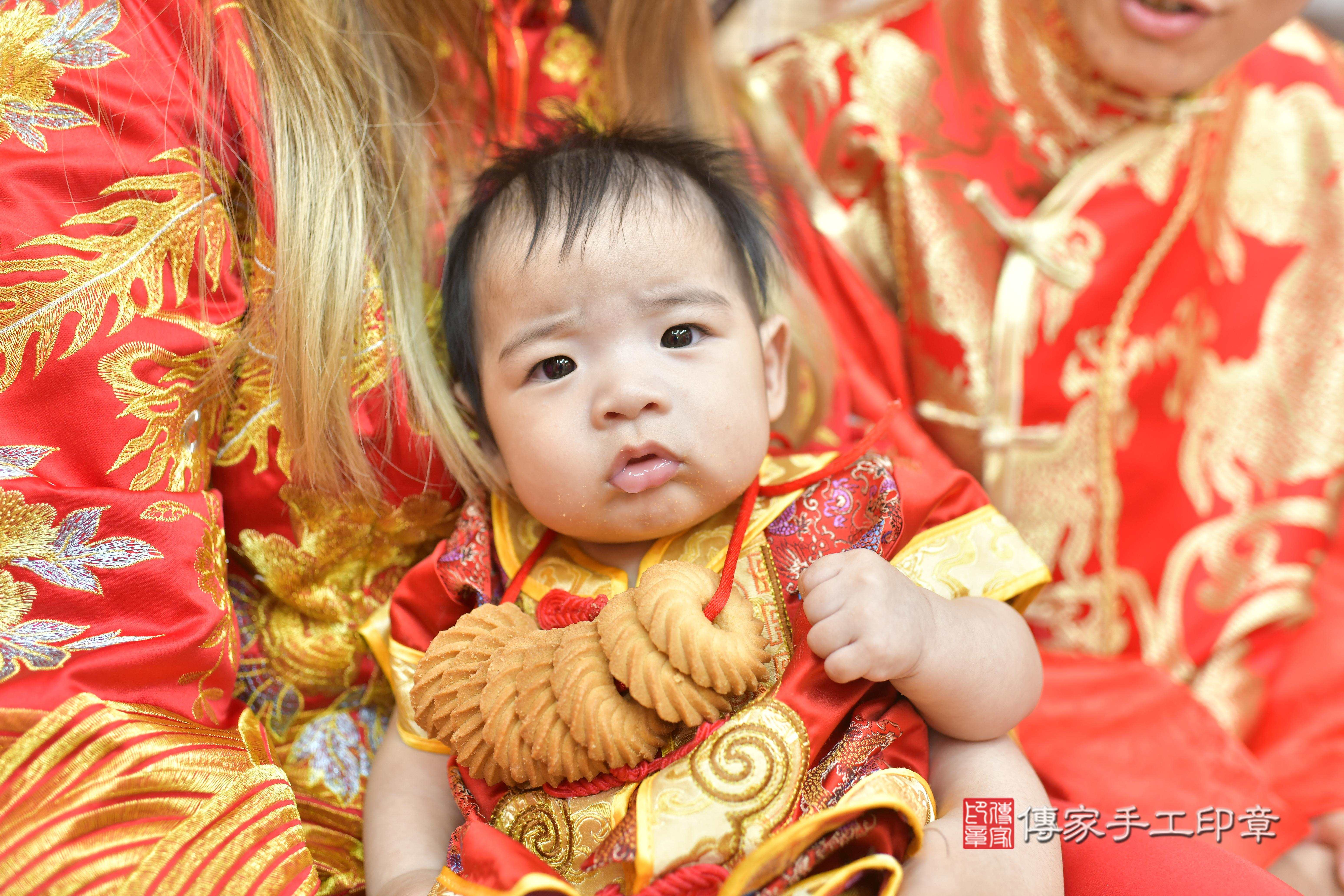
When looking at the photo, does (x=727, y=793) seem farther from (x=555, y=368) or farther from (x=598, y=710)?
(x=555, y=368)

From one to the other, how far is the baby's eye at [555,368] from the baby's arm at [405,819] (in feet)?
1.21

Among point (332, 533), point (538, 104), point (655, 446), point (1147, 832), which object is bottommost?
point (1147, 832)

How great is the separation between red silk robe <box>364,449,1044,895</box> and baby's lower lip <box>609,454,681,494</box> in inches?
4.2

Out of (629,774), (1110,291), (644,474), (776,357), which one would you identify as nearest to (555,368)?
(644,474)

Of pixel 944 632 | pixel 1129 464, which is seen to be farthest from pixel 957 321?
pixel 944 632

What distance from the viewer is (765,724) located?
75 cm

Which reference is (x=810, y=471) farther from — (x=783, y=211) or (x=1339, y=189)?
(x=1339, y=189)

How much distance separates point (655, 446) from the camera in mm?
791

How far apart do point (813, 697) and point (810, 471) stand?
0.23m

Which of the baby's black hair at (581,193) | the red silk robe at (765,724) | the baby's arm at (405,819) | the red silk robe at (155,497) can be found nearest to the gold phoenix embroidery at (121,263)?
the red silk robe at (155,497)

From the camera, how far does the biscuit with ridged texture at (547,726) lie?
71cm

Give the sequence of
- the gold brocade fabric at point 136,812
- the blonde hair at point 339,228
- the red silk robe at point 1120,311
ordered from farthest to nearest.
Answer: the red silk robe at point 1120,311, the blonde hair at point 339,228, the gold brocade fabric at point 136,812

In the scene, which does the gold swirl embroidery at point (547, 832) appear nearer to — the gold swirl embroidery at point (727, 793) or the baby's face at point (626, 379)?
the gold swirl embroidery at point (727, 793)

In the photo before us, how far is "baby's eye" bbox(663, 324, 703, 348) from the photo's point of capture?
2.76 ft
